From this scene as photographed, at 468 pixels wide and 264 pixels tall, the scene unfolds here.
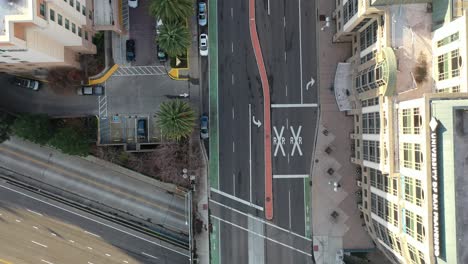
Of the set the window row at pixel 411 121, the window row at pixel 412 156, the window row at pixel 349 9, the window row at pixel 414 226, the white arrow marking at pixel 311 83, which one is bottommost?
the window row at pixel 414 226

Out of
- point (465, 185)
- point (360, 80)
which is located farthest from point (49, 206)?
point (465, 185)

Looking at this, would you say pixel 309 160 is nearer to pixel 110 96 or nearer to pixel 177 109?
pixel 177 109

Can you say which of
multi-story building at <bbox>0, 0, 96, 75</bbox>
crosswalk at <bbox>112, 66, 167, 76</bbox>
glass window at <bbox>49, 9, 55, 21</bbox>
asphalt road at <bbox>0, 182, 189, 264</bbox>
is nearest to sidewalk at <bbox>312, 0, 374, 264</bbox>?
asphalt road at <bbox>0, 182, 189, 264</bbox>

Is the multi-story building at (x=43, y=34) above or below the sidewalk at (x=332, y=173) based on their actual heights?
above

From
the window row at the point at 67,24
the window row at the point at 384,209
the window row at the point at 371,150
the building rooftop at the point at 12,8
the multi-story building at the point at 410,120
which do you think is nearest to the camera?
the multi-story building at the point at 410,120

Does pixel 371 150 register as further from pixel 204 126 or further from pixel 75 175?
pixel 75 175

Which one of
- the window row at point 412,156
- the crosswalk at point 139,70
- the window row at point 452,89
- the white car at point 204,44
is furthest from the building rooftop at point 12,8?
the window row at point 452,89

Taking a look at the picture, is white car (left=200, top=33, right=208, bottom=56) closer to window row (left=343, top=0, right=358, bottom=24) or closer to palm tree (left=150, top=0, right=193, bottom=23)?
palm tree (left=150, top=0, right=193, bottom=23)

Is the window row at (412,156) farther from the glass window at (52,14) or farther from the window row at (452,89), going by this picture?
the glass window at (52,14)
